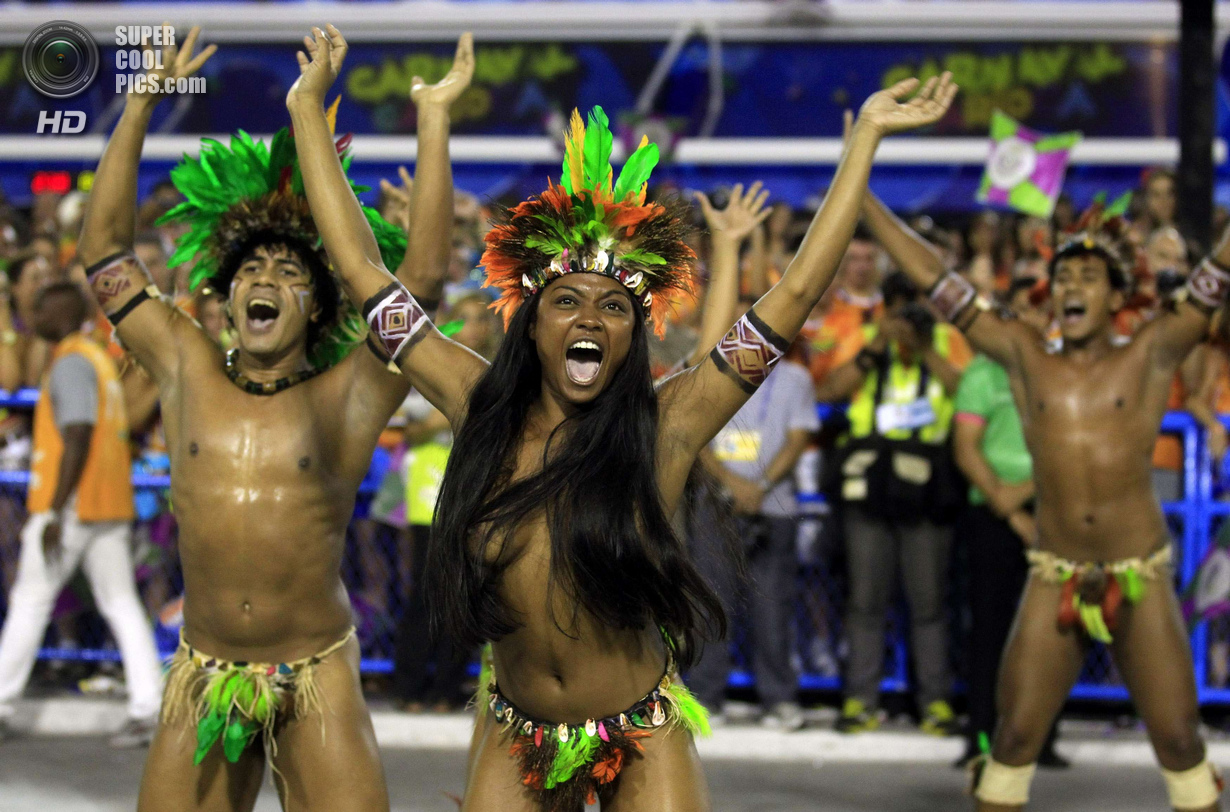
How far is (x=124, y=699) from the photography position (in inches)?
277

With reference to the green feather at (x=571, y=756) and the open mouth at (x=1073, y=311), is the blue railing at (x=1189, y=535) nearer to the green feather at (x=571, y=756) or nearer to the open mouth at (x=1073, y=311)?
the open mouth at (x=1073, y=311)

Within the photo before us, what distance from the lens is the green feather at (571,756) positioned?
310cm

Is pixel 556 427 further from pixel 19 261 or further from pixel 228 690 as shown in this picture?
pixel 19 261

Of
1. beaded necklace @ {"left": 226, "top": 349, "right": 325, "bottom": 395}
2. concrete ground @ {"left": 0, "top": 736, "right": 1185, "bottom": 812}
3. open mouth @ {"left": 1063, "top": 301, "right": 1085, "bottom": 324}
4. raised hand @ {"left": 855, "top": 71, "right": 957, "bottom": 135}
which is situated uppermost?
raised hand @ {"left": 855, "top": 71, "right": 957, "bottom": 135}

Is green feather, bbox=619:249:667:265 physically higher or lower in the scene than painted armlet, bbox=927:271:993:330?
higher

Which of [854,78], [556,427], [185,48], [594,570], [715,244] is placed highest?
[854,78]

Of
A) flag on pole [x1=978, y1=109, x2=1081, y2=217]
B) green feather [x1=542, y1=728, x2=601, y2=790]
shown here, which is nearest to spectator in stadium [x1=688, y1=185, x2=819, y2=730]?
flag on pole [x1=978, y1=109, x2=1081, y2=217]

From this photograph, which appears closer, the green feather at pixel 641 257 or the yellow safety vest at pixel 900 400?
the green feather at pixel 641 257

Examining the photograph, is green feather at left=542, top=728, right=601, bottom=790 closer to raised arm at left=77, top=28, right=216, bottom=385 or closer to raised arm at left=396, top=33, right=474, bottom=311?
raised arm at left=396, top=33, right=474, bottom=311

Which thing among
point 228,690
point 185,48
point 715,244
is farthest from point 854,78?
point 228,690

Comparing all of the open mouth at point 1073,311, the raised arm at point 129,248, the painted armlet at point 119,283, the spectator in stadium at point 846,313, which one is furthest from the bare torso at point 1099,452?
the painted armlet at point 119,283

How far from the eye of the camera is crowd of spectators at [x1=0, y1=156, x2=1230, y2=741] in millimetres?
6426

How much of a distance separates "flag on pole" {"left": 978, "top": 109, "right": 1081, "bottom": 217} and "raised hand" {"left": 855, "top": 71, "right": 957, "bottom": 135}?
3.87 m

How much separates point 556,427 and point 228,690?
1.24m
